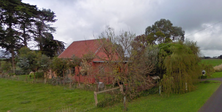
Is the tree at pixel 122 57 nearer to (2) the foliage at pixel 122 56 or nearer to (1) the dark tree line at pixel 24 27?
(2) the foliage at pixel 122 56

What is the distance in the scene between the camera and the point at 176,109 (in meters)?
7.62

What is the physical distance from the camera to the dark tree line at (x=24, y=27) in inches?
973

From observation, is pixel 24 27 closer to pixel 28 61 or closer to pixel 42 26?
pixel 42 26

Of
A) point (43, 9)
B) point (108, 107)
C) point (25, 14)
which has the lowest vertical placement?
point (108, 107)

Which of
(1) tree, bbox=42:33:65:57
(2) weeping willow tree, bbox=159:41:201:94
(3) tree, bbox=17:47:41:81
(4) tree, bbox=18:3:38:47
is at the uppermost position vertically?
(4) tree, bbox=18:3:38:47

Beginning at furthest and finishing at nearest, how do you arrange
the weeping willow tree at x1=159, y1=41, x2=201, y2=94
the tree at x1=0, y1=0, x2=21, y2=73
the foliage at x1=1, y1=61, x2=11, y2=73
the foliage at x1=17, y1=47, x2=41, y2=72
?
the foliage at x1=1, y1=61, x2=11, y2=73 → the tree at x1=0, y1=0, x2=21, y2=73 → the foliage at x1=17, y1=47, x2=41, y2=72 → the weeping willow tree at x1=159, y1=41, x2=201, y2=94

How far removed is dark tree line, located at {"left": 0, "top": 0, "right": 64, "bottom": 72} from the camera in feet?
81.1

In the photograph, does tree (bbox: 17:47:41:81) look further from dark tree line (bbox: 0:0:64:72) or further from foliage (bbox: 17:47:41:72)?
dark tree line (bbox: 0:0:64:72)

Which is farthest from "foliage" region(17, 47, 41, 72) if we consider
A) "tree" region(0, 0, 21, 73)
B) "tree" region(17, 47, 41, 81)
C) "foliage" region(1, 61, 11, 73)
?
"foliage" region(1, 61, 11, 73)

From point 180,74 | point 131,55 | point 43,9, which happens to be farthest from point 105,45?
point 43,9

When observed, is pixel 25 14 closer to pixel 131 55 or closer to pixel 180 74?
pixel 131 55

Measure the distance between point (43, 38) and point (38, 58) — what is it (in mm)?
11903

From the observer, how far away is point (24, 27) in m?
26.5

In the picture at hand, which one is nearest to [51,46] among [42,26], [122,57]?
[42,26]
